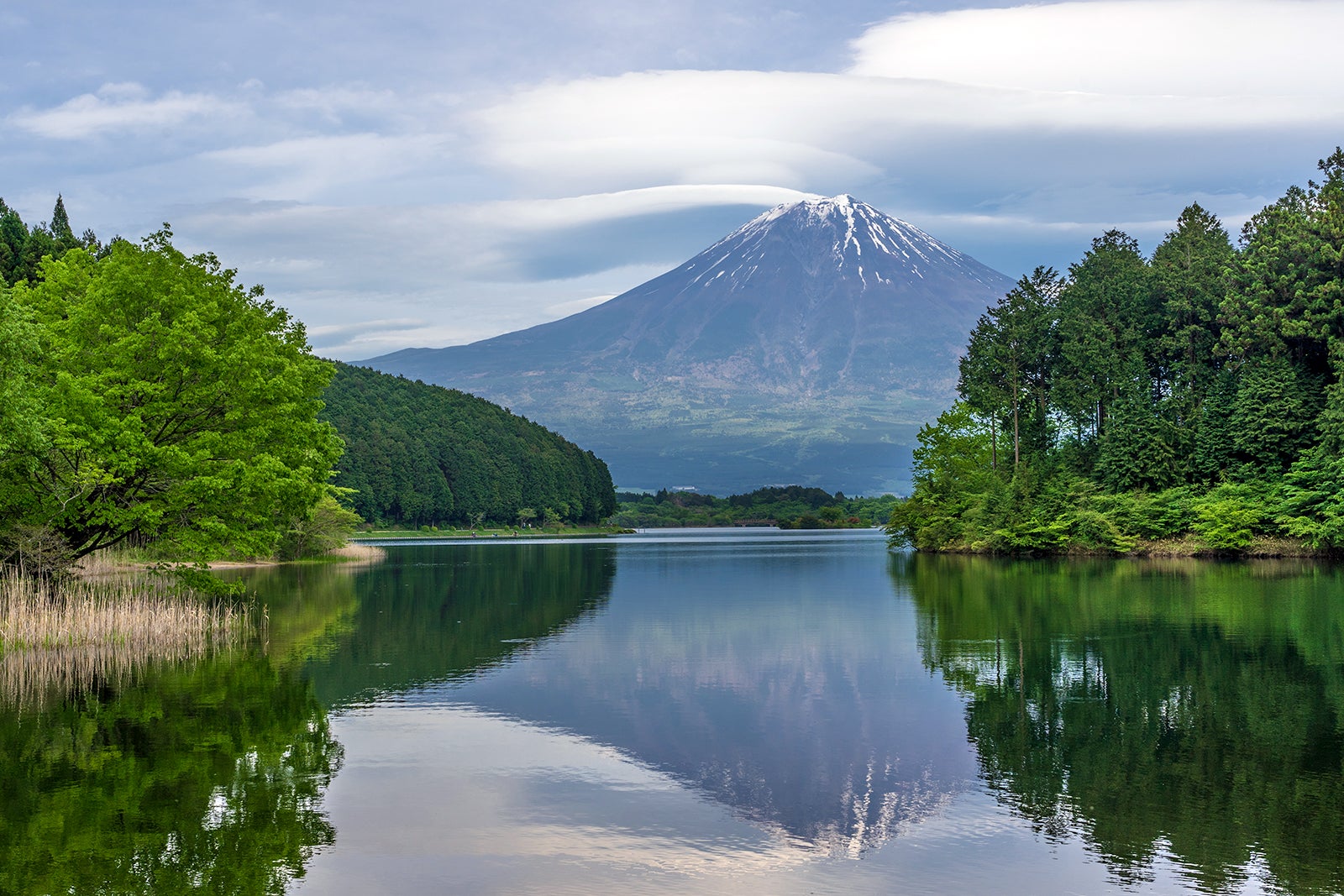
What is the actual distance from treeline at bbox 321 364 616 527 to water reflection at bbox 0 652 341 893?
10952cm

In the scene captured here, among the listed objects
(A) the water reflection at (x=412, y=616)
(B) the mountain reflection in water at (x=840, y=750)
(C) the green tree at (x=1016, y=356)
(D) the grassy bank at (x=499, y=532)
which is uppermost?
(C) the green tree at (x=1016, y=356)

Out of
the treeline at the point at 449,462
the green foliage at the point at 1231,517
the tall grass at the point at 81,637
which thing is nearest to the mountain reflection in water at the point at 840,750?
the tall grass at the point at 81,637

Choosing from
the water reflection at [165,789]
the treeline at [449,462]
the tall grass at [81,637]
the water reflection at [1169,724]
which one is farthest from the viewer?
the treeline at [449,462]

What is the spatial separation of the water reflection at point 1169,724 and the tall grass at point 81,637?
15.2 meters

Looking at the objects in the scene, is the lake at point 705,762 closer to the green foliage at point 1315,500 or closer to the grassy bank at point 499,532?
the green foliage at point 1315,500

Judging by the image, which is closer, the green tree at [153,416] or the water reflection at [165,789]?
the water reflection at [165,789]

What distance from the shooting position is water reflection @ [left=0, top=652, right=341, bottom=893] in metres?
10.1

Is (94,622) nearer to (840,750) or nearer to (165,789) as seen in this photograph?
(165,789)

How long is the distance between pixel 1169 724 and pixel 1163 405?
180 ft

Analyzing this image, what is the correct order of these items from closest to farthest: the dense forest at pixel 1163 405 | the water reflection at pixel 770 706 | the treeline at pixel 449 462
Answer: the water reflection at pixel 770 706 → the dense forest at pixel 1163 405 → the treeline at pixel 449 462

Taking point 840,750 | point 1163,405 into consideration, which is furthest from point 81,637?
point 1163,405

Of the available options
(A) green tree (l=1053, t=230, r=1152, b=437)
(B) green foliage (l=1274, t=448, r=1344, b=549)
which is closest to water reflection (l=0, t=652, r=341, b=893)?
(B) green foliage (l=1274, t=448, r=1344, b=549)

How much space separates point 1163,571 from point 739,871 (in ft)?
146

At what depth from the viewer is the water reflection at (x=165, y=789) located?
33.1ft
